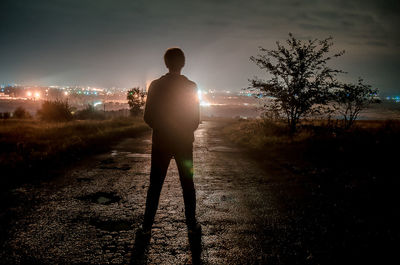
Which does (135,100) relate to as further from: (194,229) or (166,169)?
(194,229)

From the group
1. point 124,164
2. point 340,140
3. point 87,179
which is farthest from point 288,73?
point 87,179

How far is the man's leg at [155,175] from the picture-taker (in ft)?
9.70

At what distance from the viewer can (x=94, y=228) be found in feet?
10.5

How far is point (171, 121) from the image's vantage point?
2.92 m

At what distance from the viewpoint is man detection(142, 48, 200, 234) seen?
2926 mm

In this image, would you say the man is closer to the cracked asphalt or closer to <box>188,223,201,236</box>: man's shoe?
<box>188,223,201,236</box>: man's shoe

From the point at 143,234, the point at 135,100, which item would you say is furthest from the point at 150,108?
the point at 135,100

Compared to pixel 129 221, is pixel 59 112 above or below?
above

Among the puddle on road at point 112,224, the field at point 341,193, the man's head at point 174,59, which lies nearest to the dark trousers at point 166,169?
the puddle on road at point 112,224

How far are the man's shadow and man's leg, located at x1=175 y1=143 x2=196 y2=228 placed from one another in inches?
8.1

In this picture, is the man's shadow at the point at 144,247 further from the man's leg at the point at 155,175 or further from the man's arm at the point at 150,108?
the man's arm at the point at 150,108

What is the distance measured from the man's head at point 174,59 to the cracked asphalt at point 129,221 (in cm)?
200

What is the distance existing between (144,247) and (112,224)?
823 millimetres

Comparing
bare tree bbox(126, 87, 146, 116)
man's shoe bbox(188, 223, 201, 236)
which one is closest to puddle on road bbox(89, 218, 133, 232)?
man's shoe bbox(188, 223, 201, 236)
